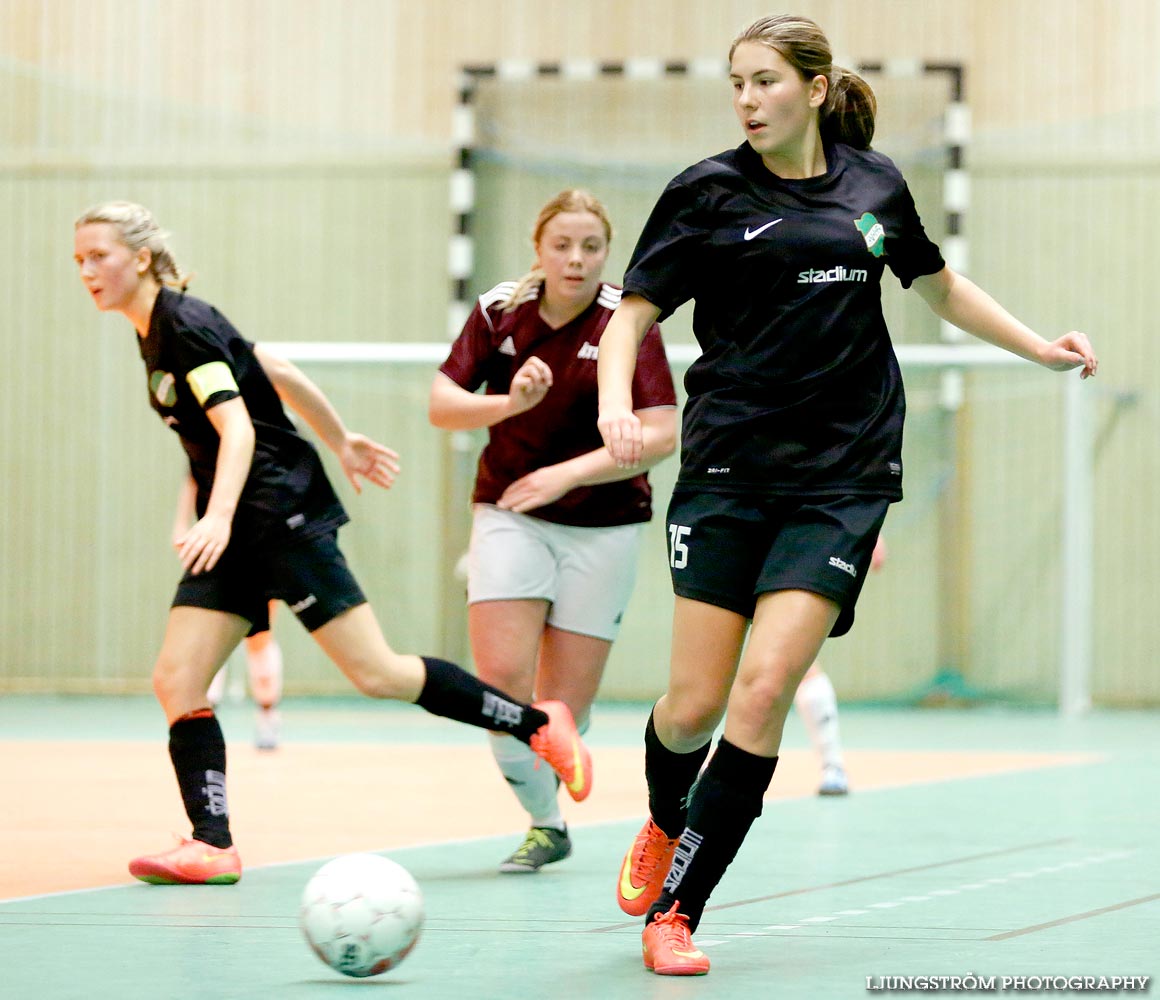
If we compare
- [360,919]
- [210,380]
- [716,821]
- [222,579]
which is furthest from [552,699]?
[360,919]

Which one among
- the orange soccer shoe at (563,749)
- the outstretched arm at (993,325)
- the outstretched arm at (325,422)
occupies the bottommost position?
the orange soccer shoe at (563,749)

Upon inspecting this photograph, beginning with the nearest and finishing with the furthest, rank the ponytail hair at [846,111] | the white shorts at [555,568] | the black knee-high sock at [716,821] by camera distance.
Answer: the black knee-high sock at [716,821], the ponytail hair at [846,111], the white shorts at [555,568]

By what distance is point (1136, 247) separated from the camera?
44.0 feet

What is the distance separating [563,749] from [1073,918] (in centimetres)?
142

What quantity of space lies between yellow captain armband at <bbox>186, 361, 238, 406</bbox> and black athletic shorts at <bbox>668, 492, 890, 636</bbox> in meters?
1.51

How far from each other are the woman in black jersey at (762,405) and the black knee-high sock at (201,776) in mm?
1651

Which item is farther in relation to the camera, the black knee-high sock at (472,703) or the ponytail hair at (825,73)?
the black knee-high sock at (472,703)

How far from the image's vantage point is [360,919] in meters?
3.44

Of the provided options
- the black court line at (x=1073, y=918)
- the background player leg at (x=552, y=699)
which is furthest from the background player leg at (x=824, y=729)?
the black court line at (x=1073, y=918)

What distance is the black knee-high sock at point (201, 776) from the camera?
4863 millimetres

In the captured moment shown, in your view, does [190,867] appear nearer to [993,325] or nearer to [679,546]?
[679,546]

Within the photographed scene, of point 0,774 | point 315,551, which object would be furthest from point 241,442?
point 0,774

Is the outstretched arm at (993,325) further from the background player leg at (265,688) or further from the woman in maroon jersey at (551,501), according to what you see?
the background player leg at (265,688)

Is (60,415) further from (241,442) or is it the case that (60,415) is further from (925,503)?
(241,442)
